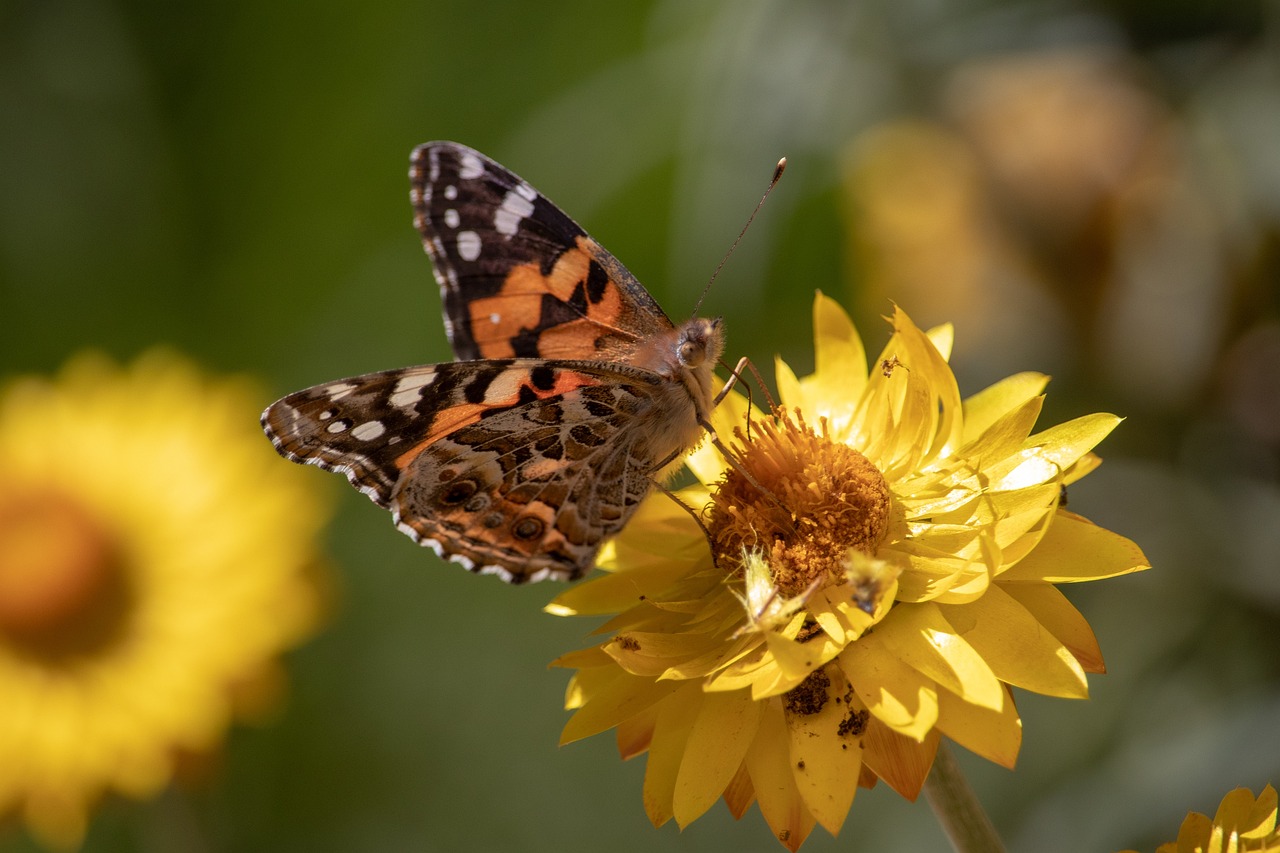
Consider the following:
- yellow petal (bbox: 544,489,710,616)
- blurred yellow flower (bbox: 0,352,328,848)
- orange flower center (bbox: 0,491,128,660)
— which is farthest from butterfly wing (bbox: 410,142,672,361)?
orange flower center (bbox: 0,491,128,660)

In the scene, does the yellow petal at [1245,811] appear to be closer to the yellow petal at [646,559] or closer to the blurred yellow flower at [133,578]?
the yellow petal at [646,559]

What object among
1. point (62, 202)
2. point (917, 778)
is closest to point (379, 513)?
point (62, 202)

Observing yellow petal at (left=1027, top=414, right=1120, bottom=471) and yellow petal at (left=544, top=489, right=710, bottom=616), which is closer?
yellow petal at (left=1027, top=414, right=1120, bottom=471)

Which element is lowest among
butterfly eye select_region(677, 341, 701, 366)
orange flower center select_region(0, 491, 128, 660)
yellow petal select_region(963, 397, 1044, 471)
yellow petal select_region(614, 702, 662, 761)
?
orange flower center select_region(0, 491, 128, 660)

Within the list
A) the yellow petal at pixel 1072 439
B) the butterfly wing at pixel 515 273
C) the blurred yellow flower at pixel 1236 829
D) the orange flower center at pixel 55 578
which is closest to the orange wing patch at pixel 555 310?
the butterfly wing at pixel 515 273

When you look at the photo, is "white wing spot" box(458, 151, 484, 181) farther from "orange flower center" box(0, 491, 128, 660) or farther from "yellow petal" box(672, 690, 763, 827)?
"orange flower center" box(0, 491, 128, 660)

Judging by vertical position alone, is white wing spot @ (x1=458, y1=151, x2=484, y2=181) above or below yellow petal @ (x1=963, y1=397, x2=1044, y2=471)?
above

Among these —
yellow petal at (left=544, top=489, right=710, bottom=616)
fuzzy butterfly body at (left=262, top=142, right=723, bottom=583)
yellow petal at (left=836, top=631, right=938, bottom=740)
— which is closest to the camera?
yellow petal at (left=836, top=631, right=938, bottom=740)

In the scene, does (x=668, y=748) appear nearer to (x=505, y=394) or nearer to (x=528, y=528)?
(x=528, y=528)

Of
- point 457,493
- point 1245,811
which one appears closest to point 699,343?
point 457,493
